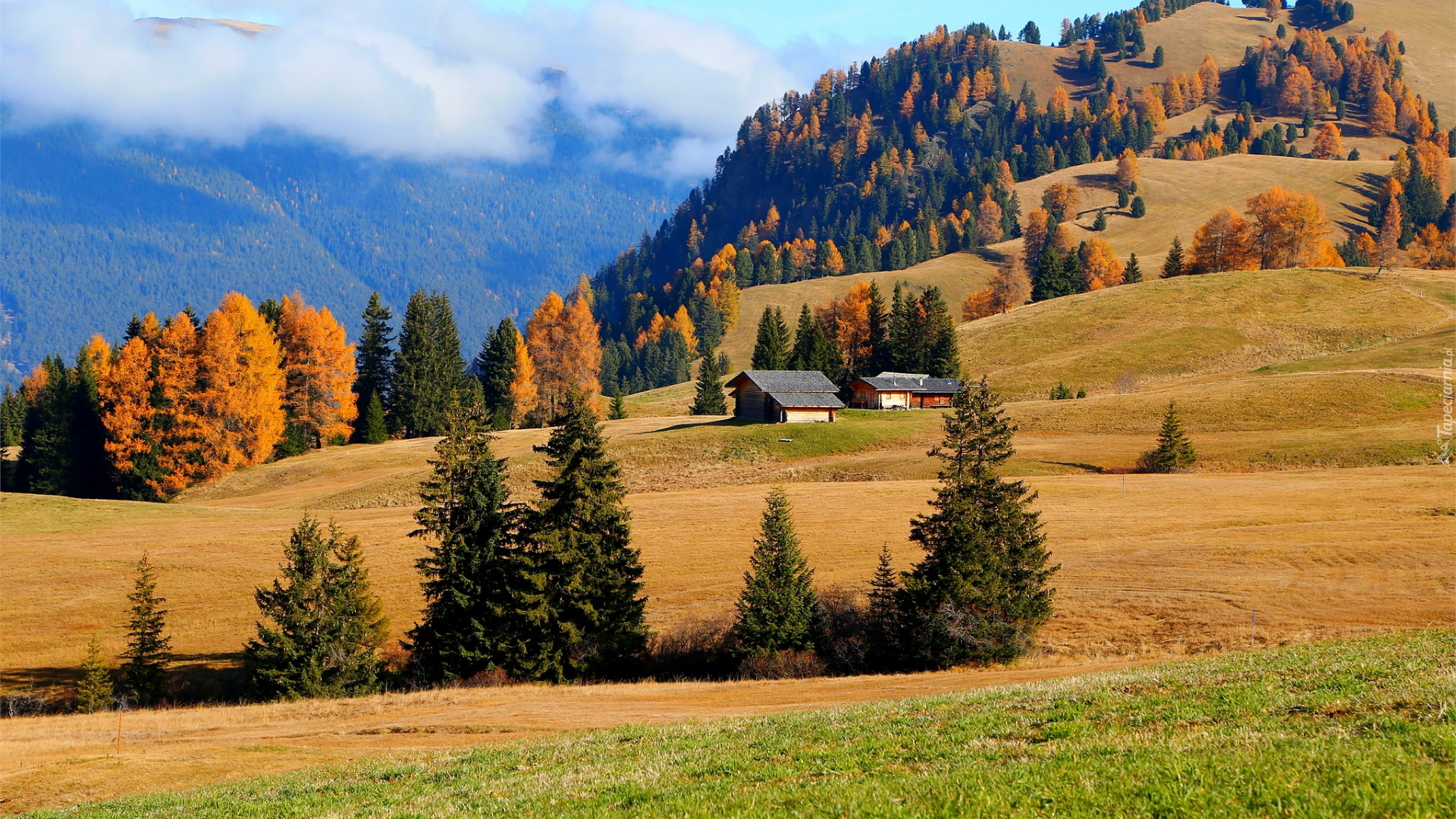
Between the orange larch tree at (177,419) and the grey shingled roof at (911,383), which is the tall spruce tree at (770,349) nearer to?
the grey shingled roof at (911,383)

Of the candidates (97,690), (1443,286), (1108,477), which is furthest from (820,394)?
(1443,286)

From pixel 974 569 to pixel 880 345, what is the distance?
87.3m

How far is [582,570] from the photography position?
44.2 metres

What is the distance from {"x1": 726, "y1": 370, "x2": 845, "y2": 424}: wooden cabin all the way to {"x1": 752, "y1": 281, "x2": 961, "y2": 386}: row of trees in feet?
54.9

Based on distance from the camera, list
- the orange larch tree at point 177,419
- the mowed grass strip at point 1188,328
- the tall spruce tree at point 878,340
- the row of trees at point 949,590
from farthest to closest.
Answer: the tall spruce tree at point 878,340, the mowed grass strip at point 1188,328, the orange larch tree at point 177,419, the row of trees at point 949,590

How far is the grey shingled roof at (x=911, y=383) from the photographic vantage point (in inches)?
4341

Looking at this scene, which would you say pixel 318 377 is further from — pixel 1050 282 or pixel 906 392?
pixel 1050 282

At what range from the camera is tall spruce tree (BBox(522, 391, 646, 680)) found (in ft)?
140

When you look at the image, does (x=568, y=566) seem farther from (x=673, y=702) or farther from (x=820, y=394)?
(x=820, y=394)

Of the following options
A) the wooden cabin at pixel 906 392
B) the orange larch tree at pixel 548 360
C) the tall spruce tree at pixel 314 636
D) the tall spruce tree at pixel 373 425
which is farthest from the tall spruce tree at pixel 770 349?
the tall spruce tree at pixel 314 636

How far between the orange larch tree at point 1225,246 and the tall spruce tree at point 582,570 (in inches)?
6048

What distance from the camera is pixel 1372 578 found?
42.7m

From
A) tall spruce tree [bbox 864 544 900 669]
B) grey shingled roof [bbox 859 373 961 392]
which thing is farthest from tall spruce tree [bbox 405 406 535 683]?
grey shingled roof [bbox 859 373 961 392]

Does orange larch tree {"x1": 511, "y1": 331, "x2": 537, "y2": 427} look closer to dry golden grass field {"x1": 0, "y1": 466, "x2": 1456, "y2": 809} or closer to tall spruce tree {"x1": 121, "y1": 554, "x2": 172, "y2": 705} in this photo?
dry golden grass field {"x1": 0, "y1": 466, "x2": 1456, "y2": 809}
